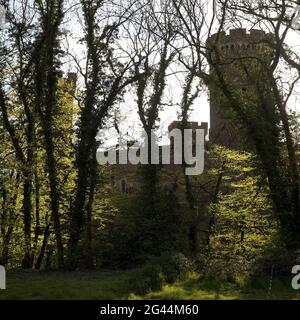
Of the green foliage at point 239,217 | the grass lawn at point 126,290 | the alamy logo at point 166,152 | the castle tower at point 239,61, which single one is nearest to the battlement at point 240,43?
the castle tower at point 239,61

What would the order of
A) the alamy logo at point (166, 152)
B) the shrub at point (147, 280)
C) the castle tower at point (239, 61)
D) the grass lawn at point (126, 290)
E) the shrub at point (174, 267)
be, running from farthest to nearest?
the alamy logo at point (166, 152)
the castle tower at point (239, 61)
the shrub at point (174, 267)
the shrub at point (147, 280)
the grass lawn at point (126, 290)

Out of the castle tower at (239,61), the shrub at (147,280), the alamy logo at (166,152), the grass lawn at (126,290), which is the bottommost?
the grass lawn at (126,290)

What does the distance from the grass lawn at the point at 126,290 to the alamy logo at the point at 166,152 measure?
8.51 metres

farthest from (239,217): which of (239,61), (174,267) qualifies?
(174,267)

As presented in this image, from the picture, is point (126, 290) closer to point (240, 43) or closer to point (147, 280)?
point (147, 280)

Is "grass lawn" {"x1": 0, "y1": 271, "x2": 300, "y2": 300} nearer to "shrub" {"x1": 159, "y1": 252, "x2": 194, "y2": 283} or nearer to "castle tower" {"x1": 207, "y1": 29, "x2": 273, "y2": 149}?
"shrub" {"x1": 159, "y1": 252, "x2": 194, "y2": 283}

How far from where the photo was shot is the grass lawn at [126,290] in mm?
11625

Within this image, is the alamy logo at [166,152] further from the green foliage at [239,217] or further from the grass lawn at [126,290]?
the grass lawn at [126,290]

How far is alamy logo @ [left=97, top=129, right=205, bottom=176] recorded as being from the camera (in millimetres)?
25078

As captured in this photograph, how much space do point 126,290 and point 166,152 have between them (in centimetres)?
1462

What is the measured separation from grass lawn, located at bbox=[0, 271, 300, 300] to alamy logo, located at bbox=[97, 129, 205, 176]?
8508mm

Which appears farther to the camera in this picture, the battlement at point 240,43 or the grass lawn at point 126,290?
the battlement at point 240,43

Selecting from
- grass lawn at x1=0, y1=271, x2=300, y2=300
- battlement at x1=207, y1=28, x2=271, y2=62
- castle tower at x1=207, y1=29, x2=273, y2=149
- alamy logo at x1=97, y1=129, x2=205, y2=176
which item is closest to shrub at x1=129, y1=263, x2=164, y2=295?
grass lawn at x1=0, y1=271, x2=300, y2=300
